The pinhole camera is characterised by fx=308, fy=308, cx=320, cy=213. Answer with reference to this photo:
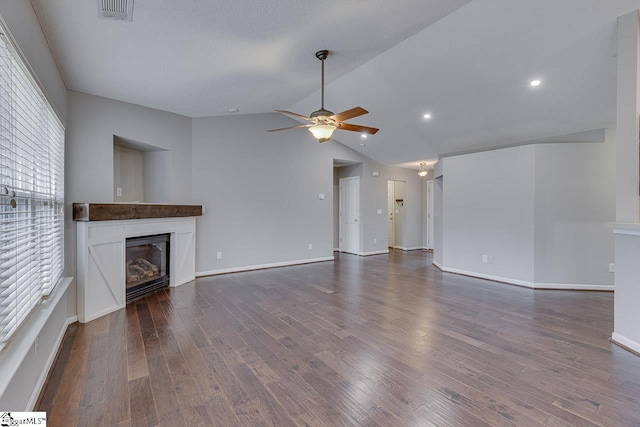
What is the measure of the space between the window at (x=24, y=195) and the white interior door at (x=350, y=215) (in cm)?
630

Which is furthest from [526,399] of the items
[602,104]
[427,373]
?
[602,104]

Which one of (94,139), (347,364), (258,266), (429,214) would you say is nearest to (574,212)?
(347,364)

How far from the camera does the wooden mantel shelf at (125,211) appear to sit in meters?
3.30

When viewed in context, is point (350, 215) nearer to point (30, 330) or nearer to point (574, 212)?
point (574, 212)

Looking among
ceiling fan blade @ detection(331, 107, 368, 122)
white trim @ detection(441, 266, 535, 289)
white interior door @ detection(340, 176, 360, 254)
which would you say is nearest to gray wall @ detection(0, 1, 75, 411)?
ceiling fan blade @ detection(331, 107, 368, 122)

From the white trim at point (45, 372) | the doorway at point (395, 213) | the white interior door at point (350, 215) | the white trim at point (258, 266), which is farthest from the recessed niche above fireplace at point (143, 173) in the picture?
the doorway at point (395, 213)

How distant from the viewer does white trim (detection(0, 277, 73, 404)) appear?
1451 mm

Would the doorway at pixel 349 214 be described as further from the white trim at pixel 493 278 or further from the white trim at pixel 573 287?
the white trim at pixel 573 287

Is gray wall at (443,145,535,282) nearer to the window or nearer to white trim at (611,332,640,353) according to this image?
white trim at (611,332,640,353)

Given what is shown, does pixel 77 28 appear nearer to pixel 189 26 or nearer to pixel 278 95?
pixel 189 26

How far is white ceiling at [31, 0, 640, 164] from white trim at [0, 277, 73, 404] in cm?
212

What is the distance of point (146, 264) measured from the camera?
449 centimetres

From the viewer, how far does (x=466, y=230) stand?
18.7 ft

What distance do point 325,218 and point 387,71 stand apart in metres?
3.71
